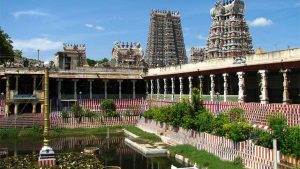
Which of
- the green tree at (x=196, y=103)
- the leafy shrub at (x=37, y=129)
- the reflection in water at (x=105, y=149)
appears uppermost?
the green tree at (x=196, y=103)

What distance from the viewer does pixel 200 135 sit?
77.7 feet

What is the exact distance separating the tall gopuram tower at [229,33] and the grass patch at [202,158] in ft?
122

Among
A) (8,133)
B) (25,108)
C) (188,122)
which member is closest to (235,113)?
(188,122)

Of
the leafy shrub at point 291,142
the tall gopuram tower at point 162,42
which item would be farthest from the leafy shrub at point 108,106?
the tall gopuram tower at point 162,42

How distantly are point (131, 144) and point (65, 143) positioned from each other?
5481 millimetres

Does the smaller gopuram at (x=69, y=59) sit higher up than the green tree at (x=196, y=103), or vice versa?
the smaller gopuram at (x=69, y=59)

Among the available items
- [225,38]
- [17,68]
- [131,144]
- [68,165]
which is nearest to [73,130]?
[131,144]

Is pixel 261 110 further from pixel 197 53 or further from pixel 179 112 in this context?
pixel 197 53

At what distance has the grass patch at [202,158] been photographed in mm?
19156

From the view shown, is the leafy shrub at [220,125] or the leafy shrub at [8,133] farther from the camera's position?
the leafy shrub at [8,133]

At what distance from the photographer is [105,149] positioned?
28.0 m

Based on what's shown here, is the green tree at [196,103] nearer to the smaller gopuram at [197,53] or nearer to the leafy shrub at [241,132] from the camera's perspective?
the leafy shrub at [241,132]

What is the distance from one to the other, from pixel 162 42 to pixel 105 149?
167ft

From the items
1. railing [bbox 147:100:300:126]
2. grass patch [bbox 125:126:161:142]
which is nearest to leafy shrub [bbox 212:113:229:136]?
railing [bbox 147:100:300:126]
